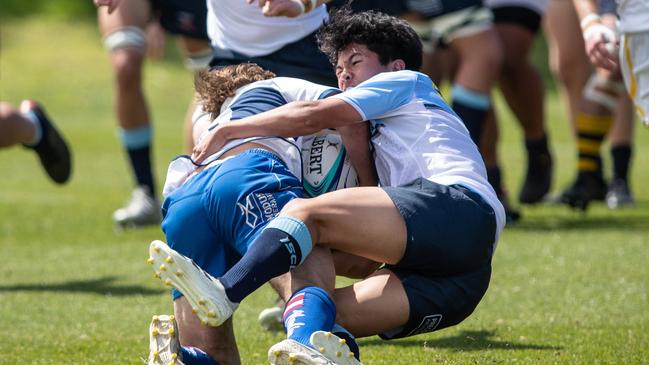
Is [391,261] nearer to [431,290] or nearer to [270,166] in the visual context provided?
[431,290]

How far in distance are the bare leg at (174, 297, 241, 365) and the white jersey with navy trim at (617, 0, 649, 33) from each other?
2119 mm

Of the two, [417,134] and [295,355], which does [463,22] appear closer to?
[417,134]

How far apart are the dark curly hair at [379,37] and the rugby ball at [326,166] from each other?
30 centimetres

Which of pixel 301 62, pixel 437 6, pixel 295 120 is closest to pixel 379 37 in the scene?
pixel 295 120

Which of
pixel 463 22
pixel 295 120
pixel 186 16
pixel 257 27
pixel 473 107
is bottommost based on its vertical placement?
pixel 473 107

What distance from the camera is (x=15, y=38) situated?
837 inches

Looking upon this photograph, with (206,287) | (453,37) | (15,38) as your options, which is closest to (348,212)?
(206,287)

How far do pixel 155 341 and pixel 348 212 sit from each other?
64 cm

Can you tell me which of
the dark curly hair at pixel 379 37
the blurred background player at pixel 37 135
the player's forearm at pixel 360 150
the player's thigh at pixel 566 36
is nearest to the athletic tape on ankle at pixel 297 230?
the player's forearm at pixel 360 150

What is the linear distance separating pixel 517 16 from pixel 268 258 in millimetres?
5329

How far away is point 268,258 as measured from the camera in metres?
3.27

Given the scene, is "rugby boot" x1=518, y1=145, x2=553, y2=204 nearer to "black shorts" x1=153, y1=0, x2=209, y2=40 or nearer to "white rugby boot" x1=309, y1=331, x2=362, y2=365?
"black shorts" x1=153, y1=0, x2=209, y2=40

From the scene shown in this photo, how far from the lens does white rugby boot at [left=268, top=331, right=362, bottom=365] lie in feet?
10.0

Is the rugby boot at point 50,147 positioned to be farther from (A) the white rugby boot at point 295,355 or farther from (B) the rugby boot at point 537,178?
(A) the white rugby boot at point 295,355
